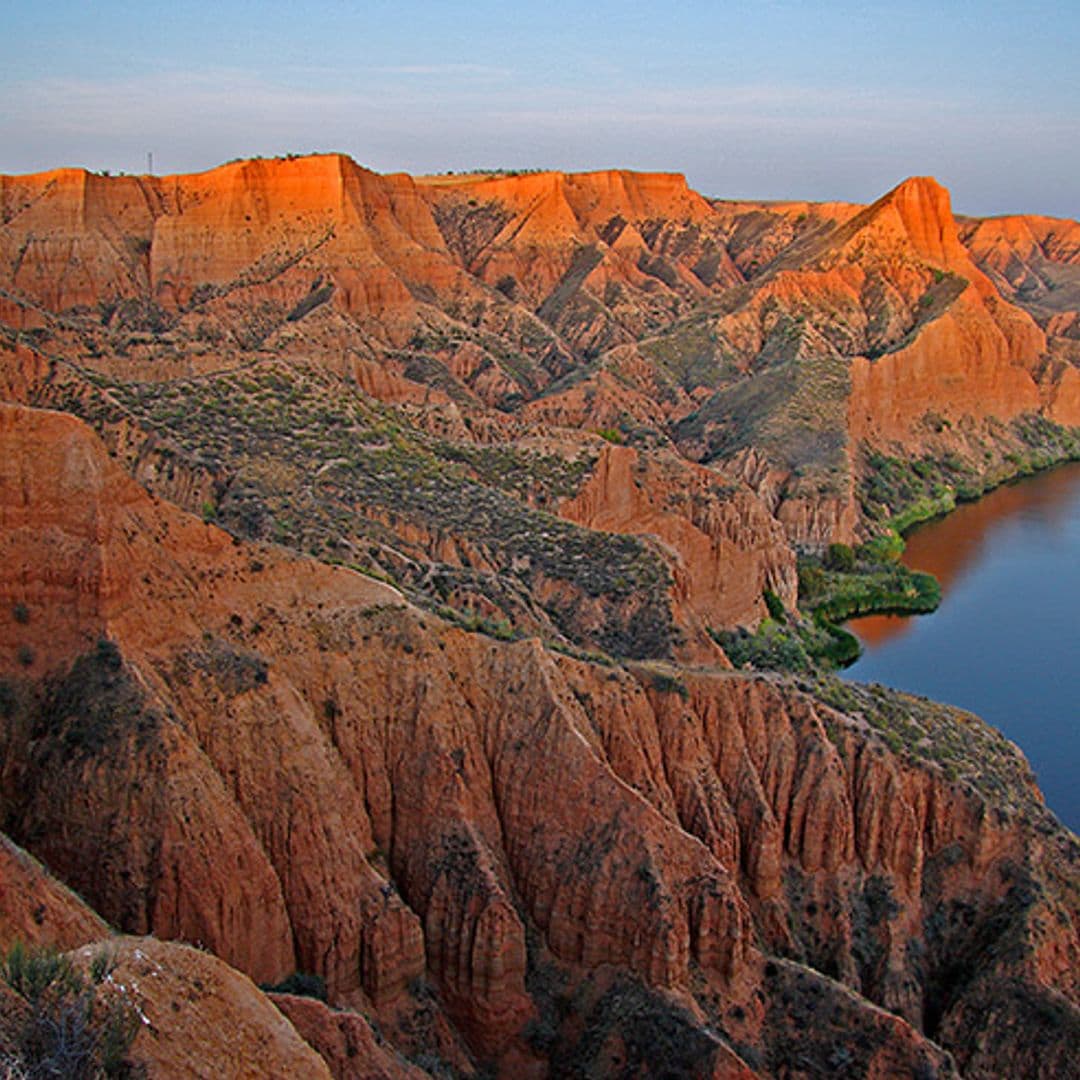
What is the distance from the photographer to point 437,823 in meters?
21.5

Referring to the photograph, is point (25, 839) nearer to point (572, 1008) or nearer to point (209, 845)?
point (209, 845)

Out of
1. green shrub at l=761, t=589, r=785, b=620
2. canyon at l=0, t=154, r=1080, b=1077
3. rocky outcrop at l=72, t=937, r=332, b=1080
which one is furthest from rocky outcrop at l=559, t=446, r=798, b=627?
rocky outcrop at l=72, t=937, r=332, b=1080

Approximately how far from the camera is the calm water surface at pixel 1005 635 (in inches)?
1695

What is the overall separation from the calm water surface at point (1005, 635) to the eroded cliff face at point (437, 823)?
14791 mm

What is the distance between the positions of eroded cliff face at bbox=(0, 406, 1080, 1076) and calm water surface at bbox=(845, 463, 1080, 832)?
48.5ft

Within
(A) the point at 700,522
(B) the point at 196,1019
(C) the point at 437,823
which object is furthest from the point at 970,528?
(B) the point at 196,1019

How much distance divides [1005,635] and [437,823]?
1571 inches

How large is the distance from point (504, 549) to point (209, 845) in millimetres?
19493

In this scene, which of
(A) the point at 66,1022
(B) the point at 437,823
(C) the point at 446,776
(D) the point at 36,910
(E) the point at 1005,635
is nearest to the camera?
(A) the point at 66,1022

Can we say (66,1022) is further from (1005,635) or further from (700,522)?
(1005,635)

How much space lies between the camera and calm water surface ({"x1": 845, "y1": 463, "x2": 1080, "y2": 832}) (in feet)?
141

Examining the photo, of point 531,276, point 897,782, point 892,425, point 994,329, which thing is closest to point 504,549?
point 897,782

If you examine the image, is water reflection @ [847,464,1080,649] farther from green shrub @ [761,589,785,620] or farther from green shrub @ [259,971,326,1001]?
green shrub @ [259,971,326,1001]

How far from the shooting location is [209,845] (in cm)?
1816
